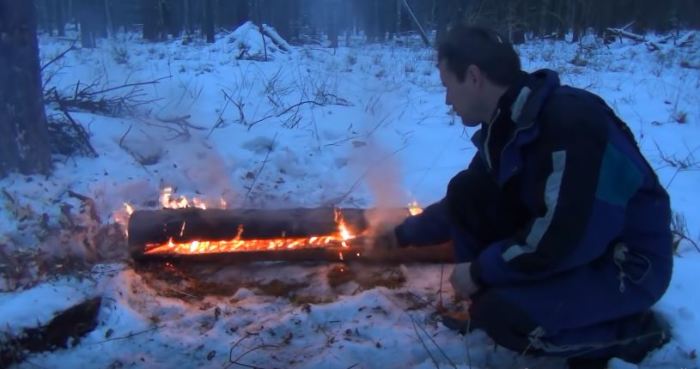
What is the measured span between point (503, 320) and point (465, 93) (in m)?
0.81

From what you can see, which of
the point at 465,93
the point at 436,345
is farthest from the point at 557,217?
the point at 436,345

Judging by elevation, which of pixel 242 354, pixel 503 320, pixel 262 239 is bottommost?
pixel 242 354

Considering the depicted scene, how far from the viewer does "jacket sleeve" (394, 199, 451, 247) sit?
8.98 ft

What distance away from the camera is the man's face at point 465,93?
2.16m

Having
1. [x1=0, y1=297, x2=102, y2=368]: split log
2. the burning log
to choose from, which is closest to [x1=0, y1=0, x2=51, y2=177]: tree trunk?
the burning log

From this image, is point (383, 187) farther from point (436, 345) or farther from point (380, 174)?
point (436, 345)

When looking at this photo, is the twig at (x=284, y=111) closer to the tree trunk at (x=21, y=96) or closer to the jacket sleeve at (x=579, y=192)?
the tree trunk at (x=21, y=96)

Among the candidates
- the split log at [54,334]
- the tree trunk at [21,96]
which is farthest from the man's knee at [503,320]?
the tree trunk at [21,96]

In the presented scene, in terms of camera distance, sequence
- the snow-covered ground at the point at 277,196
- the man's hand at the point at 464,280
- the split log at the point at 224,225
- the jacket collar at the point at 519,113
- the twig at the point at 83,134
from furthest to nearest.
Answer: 1. the twig at the point at 83,134
2. the split log at the point at 224,225
3. the snow-covered ground at the point at 277,196
4. the man's hand at the point at 464,280
5. the jacket collar at the point at 519,113

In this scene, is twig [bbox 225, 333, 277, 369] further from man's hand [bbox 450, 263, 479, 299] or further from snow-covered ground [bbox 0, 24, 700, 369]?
man's hand [bbox 450, 263, 479, 299]

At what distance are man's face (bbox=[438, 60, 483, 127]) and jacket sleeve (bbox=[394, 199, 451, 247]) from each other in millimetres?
568

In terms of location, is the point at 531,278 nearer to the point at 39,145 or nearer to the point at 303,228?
the point at 303,228

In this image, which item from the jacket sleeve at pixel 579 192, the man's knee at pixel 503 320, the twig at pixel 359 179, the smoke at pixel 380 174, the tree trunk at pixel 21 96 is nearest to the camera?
the jacket sleeve at pixel 579 192

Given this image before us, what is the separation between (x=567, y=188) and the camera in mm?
1861
